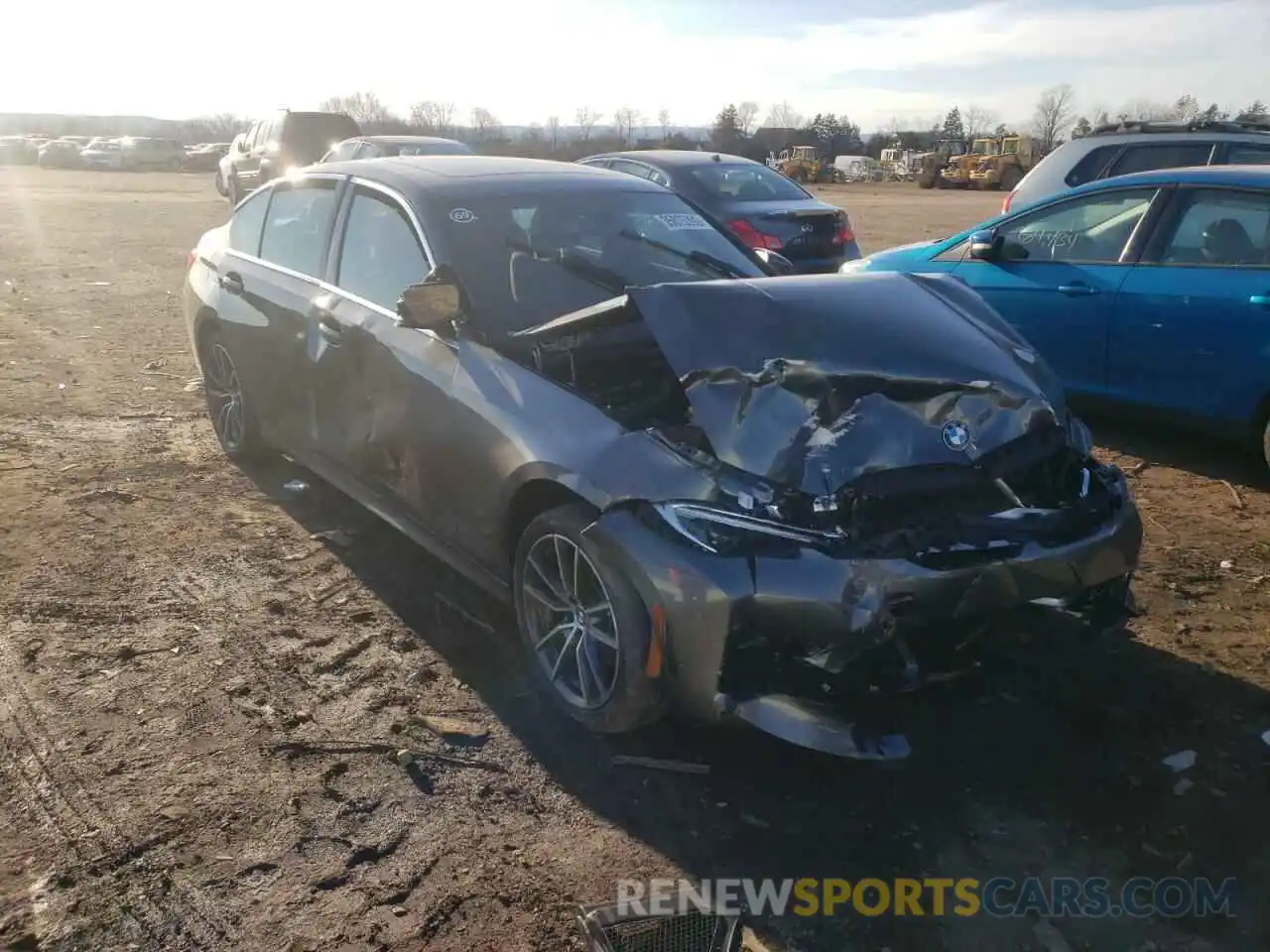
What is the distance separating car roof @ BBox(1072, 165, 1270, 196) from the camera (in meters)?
5.56

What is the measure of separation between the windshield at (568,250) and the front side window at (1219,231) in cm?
260

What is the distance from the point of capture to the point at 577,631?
11.4 ft

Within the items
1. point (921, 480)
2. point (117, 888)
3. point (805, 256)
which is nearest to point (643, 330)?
point (921, 480)

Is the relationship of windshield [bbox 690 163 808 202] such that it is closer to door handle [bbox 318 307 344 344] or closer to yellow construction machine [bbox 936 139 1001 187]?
door handle [bbox 318 307 344 344]

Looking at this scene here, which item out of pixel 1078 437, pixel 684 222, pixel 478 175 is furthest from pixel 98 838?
pixel 684 222

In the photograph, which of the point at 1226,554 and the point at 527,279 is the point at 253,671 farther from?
the point at 1226,554

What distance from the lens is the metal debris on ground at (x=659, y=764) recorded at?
129 inches

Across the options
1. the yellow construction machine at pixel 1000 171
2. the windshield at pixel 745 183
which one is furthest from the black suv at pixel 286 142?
the yellow construction machine at pixel 1000 171

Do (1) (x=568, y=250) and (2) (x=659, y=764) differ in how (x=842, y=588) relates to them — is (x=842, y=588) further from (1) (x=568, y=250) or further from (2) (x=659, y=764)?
(1) (x=568, y=250)

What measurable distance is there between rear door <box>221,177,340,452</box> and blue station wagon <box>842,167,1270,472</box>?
409cm

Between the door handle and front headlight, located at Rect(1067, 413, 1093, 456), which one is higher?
the door handle

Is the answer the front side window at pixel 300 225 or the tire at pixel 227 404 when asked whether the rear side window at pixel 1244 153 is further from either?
the tire at pixel 227 404

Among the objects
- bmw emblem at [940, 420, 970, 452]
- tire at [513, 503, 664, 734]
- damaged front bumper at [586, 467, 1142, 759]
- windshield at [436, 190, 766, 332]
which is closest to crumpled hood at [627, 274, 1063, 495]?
bmw emblem at [940, 420, 970, 452]

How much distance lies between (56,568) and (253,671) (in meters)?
1.46
